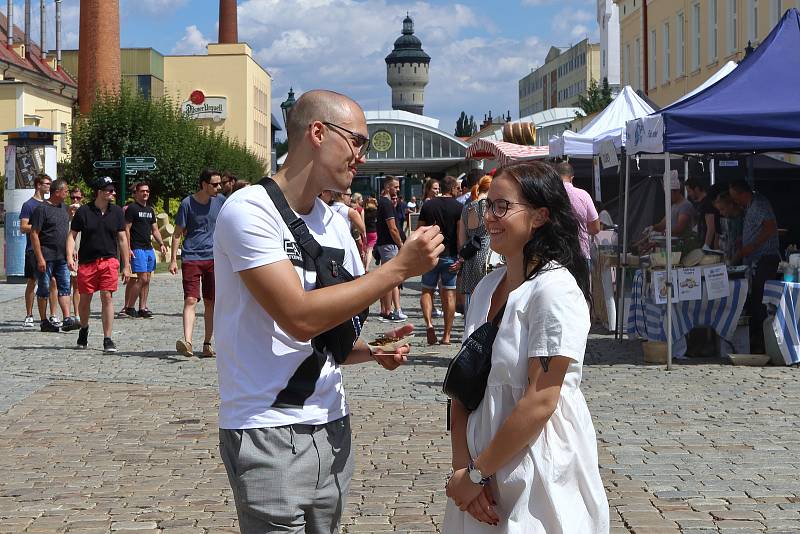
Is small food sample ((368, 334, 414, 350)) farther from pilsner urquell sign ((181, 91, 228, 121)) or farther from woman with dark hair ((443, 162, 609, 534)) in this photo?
pilsner urquell sign ((181, 91, 228, 121))

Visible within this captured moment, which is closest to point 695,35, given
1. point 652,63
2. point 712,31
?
point 712,31

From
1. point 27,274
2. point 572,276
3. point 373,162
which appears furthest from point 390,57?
point 572,276

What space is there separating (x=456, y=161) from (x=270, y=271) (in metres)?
115

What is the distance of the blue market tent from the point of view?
37.1 feet

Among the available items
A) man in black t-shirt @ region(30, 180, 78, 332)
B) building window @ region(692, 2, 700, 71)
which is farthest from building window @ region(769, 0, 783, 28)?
man in black t-shirt @ region(30, 180, 78, 332)

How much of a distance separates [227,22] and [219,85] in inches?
222

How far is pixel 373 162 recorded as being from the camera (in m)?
119

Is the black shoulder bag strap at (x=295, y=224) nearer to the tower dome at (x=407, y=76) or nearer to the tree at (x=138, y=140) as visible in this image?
the tree at (x=138, y=140)

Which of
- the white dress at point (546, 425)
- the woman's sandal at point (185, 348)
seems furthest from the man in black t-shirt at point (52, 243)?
the white dress at point (546, 425)

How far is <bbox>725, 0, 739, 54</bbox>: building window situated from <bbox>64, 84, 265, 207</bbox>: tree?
23.2m

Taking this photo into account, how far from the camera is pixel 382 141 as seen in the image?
118 metres

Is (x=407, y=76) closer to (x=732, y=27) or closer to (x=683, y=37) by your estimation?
(x=683, y=37)

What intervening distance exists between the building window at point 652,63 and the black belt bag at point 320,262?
154 ft

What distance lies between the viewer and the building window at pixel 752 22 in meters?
35.9
